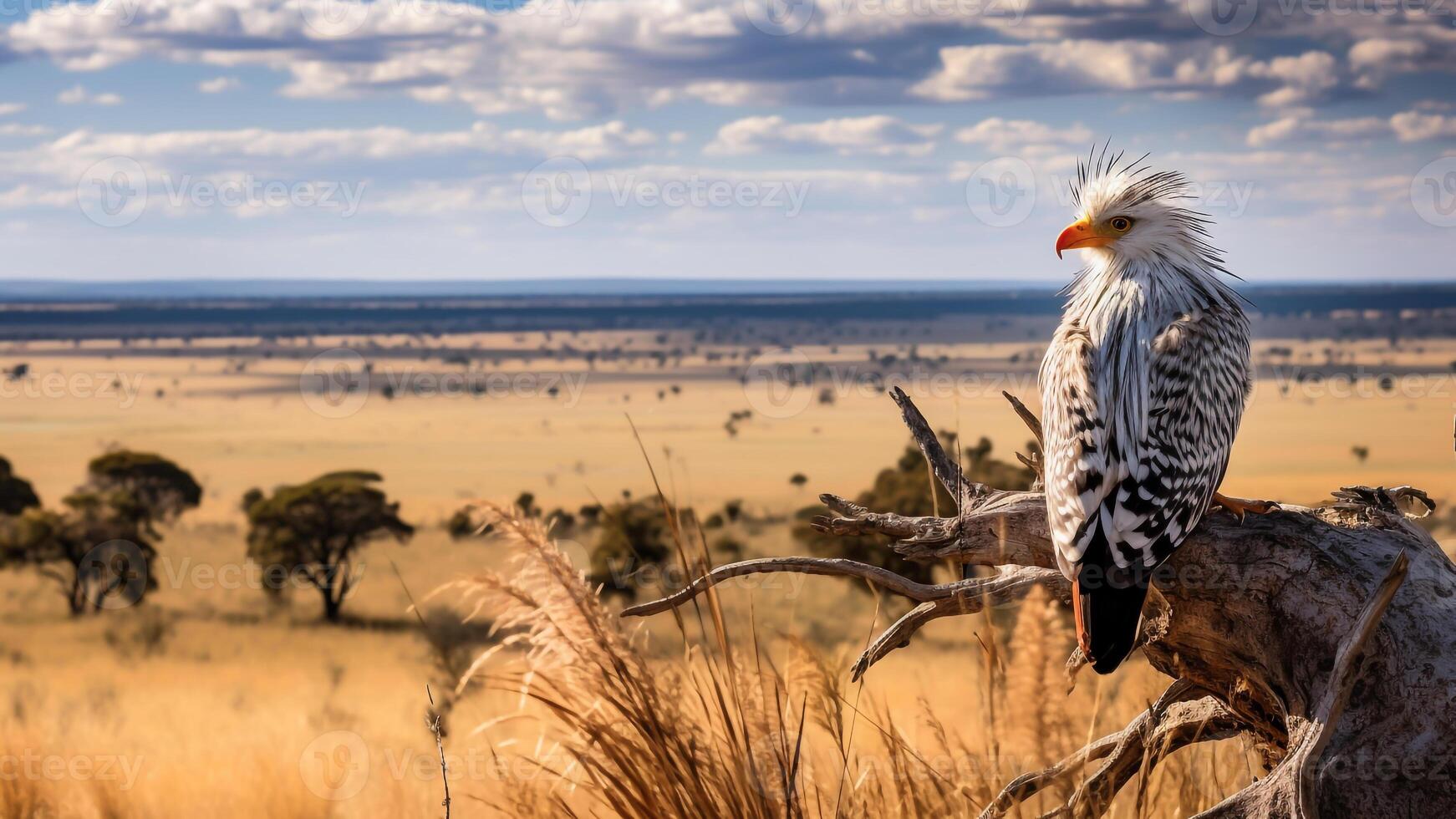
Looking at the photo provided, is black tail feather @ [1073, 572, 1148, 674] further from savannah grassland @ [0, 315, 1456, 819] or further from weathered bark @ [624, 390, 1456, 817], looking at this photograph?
weathered bark @ [624, 390, 1456, 817]

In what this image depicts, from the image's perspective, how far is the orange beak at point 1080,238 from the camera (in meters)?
4.74

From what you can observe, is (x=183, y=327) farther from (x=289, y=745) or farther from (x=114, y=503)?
(x=289, y=745)

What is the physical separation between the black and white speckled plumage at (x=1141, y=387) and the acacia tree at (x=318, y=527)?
71.2 feet


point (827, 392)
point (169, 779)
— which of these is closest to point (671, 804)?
point (169, 779)

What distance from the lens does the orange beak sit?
15.5 ft

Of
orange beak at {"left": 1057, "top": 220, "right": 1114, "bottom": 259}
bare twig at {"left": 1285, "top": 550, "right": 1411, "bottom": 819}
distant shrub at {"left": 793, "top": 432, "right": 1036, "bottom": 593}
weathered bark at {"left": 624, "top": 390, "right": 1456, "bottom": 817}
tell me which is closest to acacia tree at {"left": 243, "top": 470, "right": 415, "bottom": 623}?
distant shrub at {"left": 793, "top": 432, "right": 1036, "bottom": 593}

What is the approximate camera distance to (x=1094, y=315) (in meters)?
4.57

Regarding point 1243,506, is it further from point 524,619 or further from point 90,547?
point 90,547

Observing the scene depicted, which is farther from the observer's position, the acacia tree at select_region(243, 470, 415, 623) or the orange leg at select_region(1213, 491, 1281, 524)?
the acacia tree at select_region(243, 470, 415, 623)

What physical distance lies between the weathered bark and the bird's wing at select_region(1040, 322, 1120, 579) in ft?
1.08

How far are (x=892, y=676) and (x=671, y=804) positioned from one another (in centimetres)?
1725

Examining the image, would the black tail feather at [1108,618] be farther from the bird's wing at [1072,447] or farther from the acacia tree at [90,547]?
the acacia tree at [90,547]

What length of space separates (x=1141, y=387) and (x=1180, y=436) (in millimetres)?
208

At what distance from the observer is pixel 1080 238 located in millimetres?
4766
